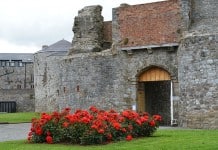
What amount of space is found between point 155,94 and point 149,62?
4.32m

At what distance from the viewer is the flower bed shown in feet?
50.6

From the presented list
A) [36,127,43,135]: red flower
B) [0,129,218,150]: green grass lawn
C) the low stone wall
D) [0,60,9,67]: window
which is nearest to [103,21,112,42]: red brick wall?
[36,127,43,135]: red flower

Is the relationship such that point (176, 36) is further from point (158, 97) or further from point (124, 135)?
point (124, 135)

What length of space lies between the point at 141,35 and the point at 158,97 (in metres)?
5.19

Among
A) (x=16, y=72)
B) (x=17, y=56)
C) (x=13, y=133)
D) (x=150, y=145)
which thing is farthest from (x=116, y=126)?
(x=17, y=56)

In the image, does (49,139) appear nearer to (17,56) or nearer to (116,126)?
(116,126)

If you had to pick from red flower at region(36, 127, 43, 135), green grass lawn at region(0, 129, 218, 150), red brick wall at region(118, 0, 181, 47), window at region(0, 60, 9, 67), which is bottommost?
green grass lawn at region(0, 129, 218, 150)

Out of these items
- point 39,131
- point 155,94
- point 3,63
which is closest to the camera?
point 39,131

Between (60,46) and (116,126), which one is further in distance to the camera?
(60,46)

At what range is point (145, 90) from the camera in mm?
29312

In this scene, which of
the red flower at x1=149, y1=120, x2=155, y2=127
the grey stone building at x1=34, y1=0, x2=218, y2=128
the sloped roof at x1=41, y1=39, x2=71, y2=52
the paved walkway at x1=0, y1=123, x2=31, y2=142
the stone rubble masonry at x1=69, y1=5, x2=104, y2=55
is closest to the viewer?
the red flower at x1=149, y1=120, x2=155, y2=127

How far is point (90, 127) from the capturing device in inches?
609

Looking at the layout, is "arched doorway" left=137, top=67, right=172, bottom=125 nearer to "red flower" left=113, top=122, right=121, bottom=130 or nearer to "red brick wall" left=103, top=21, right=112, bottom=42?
"red brick wall" left=103, top=21, right=112, bottom=42

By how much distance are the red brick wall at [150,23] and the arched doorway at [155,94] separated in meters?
1.74
